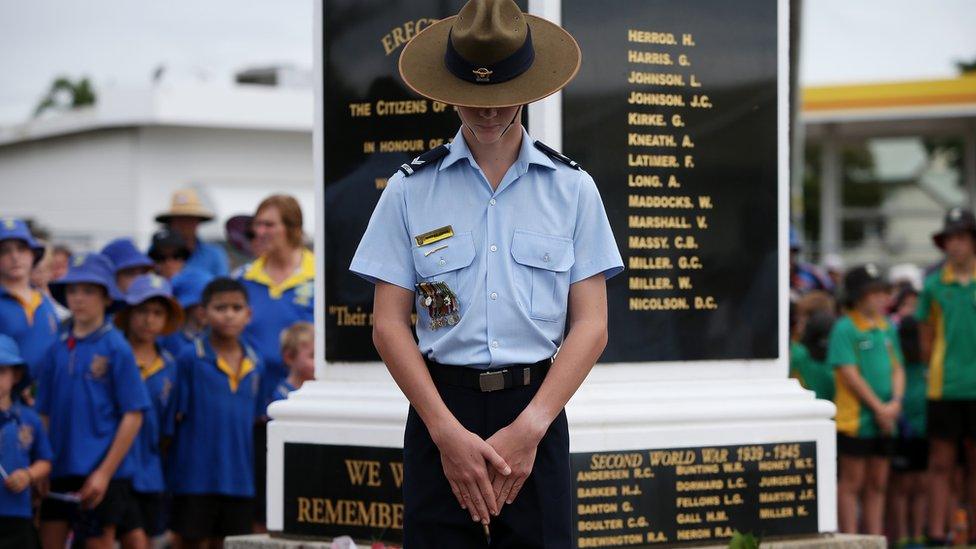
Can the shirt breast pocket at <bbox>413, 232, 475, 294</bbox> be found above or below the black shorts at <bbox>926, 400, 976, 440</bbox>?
above

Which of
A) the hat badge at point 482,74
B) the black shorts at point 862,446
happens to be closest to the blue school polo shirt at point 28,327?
the hat badge at point 482,74

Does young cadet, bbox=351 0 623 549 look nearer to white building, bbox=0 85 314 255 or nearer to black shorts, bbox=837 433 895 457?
black shorts, bbox=837 433 895 457

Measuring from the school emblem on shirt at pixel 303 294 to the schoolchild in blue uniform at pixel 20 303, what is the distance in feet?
4.59

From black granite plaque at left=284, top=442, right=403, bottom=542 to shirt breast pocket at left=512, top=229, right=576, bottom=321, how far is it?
204 centimetres

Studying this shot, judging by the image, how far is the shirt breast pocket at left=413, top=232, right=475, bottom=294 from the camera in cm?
420

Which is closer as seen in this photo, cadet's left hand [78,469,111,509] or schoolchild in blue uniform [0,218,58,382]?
cadet's left hand [78,469,111,509]

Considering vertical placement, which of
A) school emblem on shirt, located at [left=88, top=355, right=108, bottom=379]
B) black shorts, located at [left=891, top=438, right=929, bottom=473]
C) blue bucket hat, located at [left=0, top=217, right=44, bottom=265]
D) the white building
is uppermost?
the white building

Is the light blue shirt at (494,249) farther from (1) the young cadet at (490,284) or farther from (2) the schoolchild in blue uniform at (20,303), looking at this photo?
(2) the schoolchild in blue uniform at (20,303)

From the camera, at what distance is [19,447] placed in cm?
708

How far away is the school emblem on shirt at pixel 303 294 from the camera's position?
841 centimetres

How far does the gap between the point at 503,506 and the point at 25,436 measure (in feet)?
12.4

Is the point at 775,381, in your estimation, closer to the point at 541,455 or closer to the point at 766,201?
the point at 766,201

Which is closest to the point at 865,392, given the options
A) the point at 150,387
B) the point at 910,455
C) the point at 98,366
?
the point at 910,455

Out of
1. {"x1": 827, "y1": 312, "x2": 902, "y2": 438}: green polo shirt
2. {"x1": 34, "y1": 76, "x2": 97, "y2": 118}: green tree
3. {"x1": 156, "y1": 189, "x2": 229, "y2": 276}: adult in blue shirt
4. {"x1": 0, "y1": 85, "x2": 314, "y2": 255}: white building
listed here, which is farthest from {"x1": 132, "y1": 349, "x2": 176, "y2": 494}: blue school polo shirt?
{"x1": 34, "y1": 76, "x2": 97, "y2": 118}: green tree
